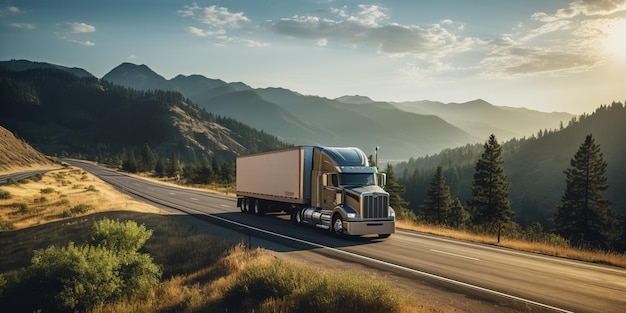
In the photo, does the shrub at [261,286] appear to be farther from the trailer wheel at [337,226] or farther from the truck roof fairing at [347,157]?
the truck roof fairing at [347,157]

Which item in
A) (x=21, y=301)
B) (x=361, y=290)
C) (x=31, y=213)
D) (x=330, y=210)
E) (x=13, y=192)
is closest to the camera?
(x=361, y=290)

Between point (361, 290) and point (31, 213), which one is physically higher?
point (361, 290)

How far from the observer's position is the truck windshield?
19844 millimetres

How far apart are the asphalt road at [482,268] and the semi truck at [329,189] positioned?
81 centimetres

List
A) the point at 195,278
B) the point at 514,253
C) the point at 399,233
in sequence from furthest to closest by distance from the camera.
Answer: the point at 399,233 < the point at 514,253 < the point at 195,278

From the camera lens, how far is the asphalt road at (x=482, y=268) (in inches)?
408

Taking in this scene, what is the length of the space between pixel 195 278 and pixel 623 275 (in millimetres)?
13981

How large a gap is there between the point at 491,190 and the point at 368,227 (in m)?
37.6

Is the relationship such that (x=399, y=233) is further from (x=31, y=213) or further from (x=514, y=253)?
(x=31, y=213)

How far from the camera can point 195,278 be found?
13.2 meters

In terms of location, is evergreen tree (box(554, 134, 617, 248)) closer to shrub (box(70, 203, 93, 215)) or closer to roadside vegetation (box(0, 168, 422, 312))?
roadside vegetation (box(0, 168, 422, 312))

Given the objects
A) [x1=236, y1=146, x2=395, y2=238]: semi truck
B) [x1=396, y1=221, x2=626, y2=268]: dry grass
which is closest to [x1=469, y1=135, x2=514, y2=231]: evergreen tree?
[x1=396, y1=221, x2=626, y2=268]: dry grass

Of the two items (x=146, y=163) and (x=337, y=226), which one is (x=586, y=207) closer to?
(x=337, y=226)

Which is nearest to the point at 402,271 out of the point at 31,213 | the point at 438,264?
the point at 438,264
